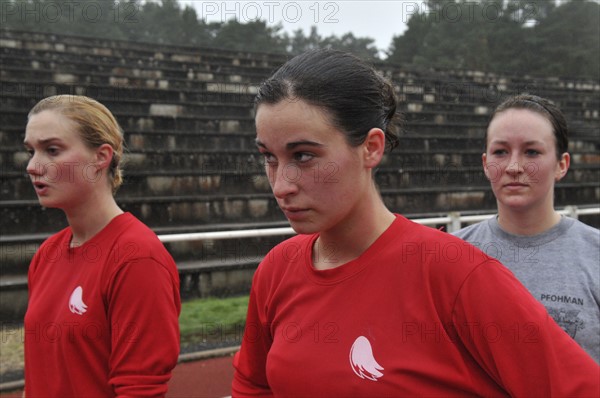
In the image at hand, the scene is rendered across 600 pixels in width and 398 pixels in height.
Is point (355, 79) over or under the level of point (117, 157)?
over

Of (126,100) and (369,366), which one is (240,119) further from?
(369,366)

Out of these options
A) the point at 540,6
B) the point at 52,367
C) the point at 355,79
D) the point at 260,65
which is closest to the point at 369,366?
the point at 355,79

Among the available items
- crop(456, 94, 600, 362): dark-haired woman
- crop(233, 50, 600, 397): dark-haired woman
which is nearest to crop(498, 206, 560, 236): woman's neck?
crop(456, 94, 600, 362): dark-haired woman

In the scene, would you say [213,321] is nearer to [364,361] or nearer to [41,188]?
[41,188]

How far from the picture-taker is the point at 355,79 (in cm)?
104

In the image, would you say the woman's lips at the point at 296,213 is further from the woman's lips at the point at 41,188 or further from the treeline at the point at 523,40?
the treeline at the point at 523,40

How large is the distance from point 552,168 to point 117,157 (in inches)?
54.4

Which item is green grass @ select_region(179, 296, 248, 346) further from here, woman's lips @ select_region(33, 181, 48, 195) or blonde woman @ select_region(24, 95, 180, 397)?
woman's lips @ select_region(33, 181, 48, 195)

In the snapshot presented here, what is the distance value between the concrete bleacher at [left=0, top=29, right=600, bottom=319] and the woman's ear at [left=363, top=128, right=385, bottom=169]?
2.28 m

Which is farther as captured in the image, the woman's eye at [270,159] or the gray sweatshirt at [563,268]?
the gray sweatshirt at [563,268]

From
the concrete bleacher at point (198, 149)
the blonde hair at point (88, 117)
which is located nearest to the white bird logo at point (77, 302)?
the blonde hair at point (88, 117)

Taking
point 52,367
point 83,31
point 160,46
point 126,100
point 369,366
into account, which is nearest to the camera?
point 369,366

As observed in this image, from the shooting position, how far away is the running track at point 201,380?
321cm

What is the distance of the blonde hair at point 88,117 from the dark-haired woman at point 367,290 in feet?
2.41
